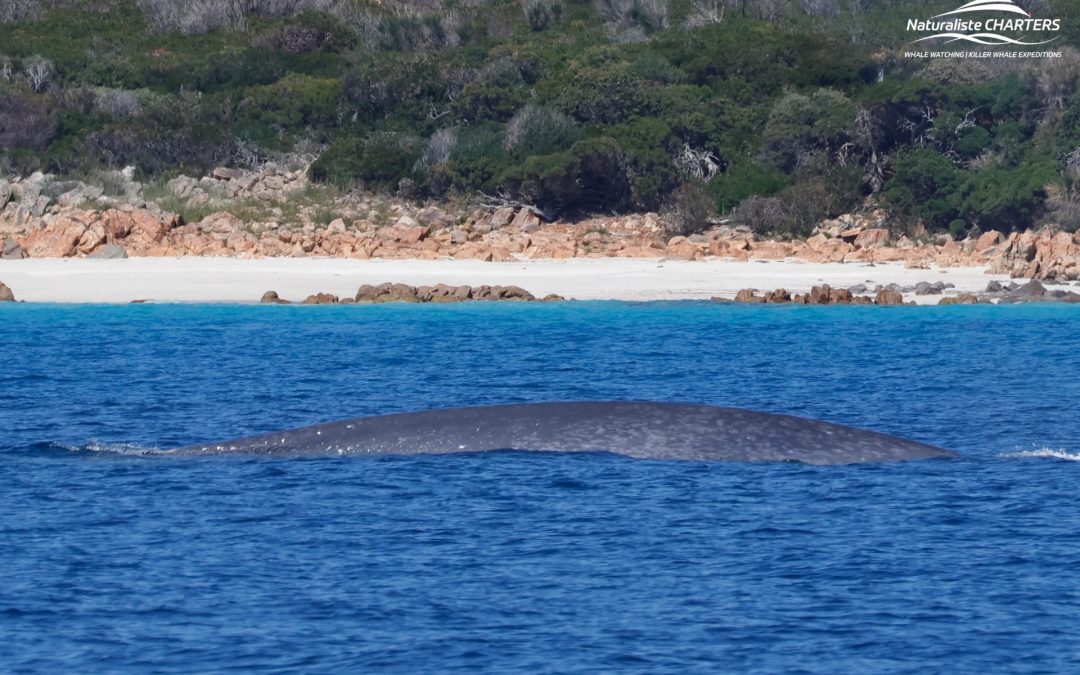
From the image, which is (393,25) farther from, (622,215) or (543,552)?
(543,552)

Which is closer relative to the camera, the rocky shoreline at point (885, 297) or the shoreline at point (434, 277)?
the rocky shoreline at point (885, 297)

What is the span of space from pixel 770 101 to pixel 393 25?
18390 millimetres

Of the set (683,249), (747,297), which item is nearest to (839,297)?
(747,297)

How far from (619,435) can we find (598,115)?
37.2 m

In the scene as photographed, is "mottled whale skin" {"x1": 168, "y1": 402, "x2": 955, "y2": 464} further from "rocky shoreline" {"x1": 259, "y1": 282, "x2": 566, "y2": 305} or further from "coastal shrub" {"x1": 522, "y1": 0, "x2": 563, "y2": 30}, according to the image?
"coastal shrub" {"x1": 522, "y1": 0, "x2": 563, "y2": 30}

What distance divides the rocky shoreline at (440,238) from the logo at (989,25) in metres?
18.4

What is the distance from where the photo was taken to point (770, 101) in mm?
51281

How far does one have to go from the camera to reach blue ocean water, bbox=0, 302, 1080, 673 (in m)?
8.87

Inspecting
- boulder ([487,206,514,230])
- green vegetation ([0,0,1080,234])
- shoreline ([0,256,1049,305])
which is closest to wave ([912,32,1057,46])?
green vegetation ([0,0,1080,234])

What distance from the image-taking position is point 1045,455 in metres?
14.6

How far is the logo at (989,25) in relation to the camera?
58281mm

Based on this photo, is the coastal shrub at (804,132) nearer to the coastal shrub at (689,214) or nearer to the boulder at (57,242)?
the coastal shrub at (689,214)

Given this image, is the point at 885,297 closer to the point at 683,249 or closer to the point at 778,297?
the point at 778,297

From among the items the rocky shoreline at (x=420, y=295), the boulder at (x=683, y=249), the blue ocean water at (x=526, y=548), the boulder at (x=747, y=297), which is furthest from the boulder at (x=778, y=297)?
the blue ocean water at (x=526, y=548)
